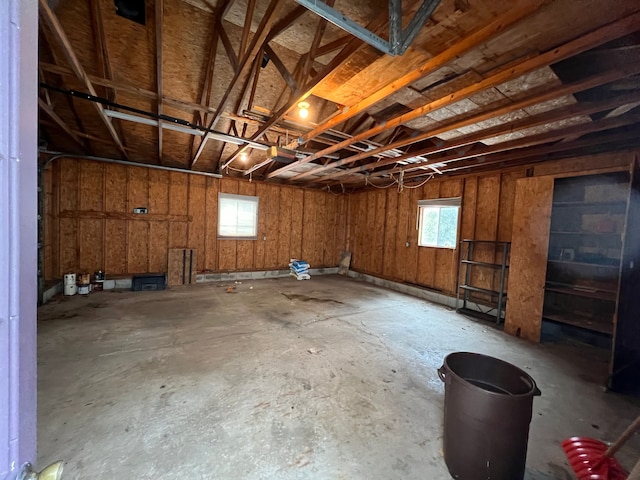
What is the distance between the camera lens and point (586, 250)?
147 inches

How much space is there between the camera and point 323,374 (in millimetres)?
2594

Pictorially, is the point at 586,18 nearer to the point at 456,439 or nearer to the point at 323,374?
the point at 456,439

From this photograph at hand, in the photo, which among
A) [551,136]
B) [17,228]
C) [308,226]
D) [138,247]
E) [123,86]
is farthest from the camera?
[308,226]

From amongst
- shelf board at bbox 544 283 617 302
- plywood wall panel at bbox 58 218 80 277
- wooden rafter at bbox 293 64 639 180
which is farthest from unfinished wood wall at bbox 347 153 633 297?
plywood wall panel at bbox 58 218 80 277

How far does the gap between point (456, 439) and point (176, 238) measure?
6323 millimetres

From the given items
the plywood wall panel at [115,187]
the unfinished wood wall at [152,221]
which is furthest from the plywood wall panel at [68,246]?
the plywood wall panel at [115,187]

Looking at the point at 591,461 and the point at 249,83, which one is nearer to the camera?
the point at 591,461

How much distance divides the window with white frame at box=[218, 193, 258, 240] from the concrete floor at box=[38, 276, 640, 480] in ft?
9.56

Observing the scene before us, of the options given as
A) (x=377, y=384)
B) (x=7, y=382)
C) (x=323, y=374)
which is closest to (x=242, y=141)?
(x=323, y=374)

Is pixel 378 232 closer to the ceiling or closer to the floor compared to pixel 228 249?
closer to the ceiling

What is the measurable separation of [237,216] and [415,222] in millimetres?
4504

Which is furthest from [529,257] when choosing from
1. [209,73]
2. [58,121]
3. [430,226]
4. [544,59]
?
[58,121]

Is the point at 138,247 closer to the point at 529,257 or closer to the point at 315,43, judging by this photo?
the point at 315,43

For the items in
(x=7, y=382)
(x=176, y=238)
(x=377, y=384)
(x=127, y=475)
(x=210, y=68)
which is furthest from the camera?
(x=176, y=238)
